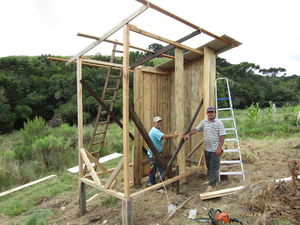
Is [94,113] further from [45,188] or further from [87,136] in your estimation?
[45,188]

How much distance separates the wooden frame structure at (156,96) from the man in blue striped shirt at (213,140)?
1.07ft

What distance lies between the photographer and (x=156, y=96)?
543cm

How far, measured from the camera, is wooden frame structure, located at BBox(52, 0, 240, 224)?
11.1 ft

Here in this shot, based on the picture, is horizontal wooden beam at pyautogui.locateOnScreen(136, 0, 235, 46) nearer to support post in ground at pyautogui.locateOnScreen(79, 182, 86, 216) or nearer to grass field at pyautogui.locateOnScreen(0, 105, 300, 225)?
grass field at pyautogui.locateOnScreen(0, 105, 300, 225)

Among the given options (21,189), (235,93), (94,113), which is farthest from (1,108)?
(235,93)

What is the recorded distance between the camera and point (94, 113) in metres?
18.9

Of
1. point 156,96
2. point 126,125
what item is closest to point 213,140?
point 156,96

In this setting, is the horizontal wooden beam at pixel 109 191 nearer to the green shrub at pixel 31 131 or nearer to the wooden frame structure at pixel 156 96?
the wooden frame structure at pixel 156 96

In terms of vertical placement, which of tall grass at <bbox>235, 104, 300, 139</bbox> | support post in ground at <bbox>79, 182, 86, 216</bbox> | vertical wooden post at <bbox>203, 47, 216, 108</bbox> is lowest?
support post in ground at <bbox>79, 182, 86, 216</bbox>

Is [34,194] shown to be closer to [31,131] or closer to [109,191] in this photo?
[109,191]

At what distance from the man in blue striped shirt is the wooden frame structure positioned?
0.33 metres

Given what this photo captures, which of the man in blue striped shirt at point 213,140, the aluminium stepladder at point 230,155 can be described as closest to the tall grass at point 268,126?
the aluminium stepladder at point 230,155

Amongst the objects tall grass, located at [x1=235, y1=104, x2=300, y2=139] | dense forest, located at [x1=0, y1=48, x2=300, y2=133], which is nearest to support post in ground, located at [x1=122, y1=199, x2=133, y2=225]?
tall grass, located at [x1=235, y1=104, x2=300, y2=139]

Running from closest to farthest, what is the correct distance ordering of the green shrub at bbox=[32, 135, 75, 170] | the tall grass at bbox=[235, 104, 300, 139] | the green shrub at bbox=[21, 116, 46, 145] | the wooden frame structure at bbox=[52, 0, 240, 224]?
1. the wooden frame structure at bbox=[52, 0, 240, 224]
2. the green shrub at bbox=[32, 135, 75, 170]
3. the green shrub at bbox=[21, 116, 46, 145]
4. the tall grass at bbox=[235, 104, 300, 139]
